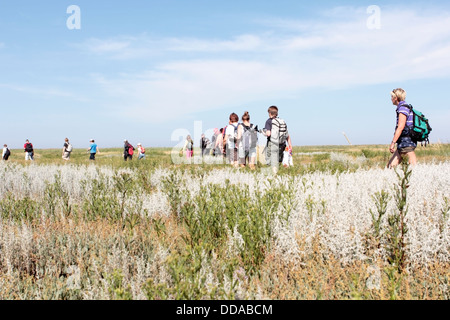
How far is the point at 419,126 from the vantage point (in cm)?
712

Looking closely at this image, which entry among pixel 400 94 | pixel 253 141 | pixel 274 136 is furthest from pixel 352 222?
pixel 253 141

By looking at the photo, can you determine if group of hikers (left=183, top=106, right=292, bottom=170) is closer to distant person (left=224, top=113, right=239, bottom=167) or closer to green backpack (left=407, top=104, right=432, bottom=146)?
distant person (left=224, top=113, right=239, bottom=167)

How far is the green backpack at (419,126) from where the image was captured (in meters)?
7.12

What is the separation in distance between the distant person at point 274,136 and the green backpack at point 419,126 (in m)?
2.96

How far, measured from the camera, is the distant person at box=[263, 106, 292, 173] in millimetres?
8703

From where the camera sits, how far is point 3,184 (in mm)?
9000

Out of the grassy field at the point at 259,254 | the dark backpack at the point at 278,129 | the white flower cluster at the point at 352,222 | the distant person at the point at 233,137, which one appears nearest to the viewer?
the grassy field at the point at 259,254

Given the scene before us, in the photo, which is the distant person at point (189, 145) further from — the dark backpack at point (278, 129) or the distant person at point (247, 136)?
the dark backpack at point (278, 129)

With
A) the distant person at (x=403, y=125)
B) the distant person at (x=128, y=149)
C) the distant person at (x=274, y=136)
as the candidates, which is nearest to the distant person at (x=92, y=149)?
the distant person at (x=128, y=149)

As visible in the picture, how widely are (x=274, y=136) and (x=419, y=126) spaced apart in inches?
130
